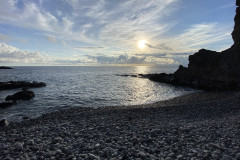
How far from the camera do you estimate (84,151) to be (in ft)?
21.2

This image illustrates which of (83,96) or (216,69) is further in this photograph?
(216,69)

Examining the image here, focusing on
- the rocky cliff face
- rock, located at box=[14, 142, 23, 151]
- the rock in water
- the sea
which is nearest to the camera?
rock, located at box=[14, 142, 23, 151]

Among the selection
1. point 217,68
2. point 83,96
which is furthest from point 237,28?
point 83,96

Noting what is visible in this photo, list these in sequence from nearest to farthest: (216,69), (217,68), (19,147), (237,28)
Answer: (19,147) < (237,28) < (217,68) < (216,69)

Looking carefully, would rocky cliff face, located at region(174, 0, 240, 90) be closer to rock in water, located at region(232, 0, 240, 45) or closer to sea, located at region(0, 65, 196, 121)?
rock in water, located at region(232, 0, 240, 45)

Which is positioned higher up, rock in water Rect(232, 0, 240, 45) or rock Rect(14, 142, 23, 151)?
rock in water Rect(232, 0, 240, 45)

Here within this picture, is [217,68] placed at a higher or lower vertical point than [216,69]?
higher

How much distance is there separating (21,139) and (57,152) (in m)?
3.50

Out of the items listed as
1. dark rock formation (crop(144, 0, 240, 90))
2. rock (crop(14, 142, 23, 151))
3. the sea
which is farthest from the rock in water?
rock (crop(14, 142, 23, 151))

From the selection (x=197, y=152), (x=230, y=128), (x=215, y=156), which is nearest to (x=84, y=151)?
(x=197, y=152)

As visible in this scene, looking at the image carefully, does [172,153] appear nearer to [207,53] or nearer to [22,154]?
[22,154]

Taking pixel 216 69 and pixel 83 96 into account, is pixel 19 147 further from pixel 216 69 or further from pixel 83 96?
pixel 216 69

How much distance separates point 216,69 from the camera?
4500cm

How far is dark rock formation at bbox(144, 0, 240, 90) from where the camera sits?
3899 centimetres
